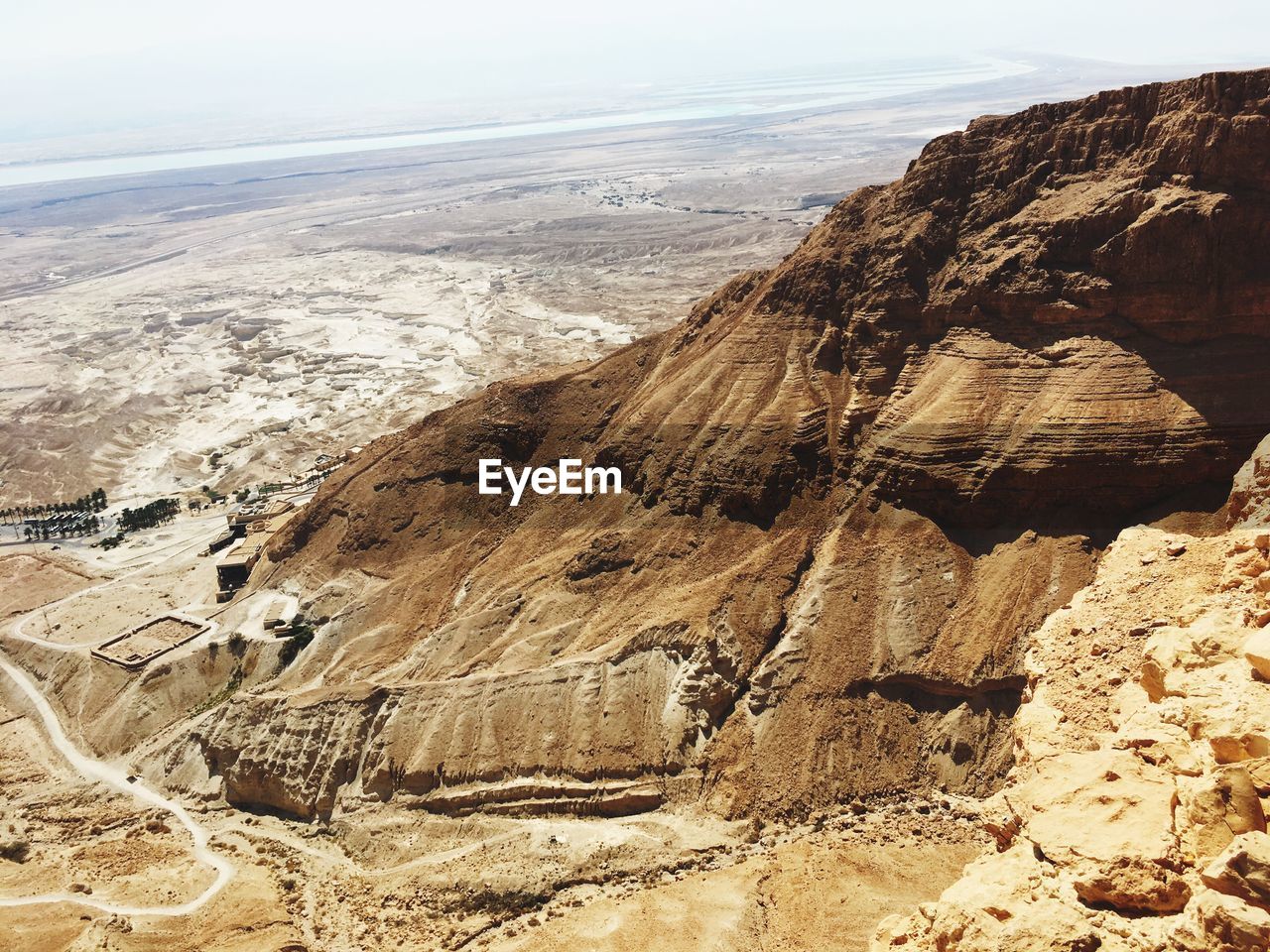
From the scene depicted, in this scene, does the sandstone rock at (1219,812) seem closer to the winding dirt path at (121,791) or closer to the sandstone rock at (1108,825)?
the sandstone rock at (1108,825)

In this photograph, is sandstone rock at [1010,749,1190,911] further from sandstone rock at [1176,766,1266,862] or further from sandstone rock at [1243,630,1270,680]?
sandstone rock at [1243,630,1270,680]

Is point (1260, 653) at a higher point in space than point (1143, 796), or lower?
higher

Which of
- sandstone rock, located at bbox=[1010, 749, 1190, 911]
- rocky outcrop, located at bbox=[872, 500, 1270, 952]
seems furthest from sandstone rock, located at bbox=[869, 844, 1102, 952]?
sandstone rock, located at bbox=[1010, 749, 1190, 911]

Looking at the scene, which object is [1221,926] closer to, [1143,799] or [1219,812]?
[1219,812]

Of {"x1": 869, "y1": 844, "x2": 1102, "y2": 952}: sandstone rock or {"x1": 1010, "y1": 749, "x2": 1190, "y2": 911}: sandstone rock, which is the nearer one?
{"x1": 1010, "y1": 749, "x2": 1190, "y2": 911}: sandstone rock

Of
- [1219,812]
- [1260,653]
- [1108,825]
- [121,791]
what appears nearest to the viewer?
[1219,812]

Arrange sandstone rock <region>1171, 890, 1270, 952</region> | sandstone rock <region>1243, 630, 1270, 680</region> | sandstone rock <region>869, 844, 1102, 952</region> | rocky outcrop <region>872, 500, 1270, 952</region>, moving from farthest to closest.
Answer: sandstone rock <region>1243, 630, 1270, 680</region>, sandstone rock <region>869, 844, 1102, 952</region>, rocky outcrop <region>872, 500, 1270, 952</region>, sandstone rock <region>1171, 890, 1270, 952</region>

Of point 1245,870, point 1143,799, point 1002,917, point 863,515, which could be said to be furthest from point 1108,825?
point 863,515

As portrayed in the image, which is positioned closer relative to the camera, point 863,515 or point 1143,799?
point 1143,799
